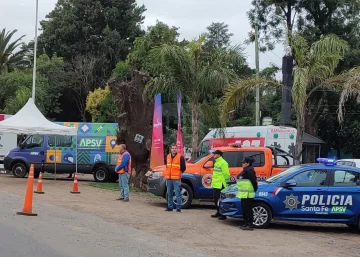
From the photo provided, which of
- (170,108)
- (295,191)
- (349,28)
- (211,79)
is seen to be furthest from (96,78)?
(295,191)

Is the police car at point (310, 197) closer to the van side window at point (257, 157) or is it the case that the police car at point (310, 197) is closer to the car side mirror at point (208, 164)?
the car side mirror at point (208, 164)

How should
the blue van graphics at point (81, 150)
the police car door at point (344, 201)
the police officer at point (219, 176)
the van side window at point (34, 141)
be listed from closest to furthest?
the police car door at point (344, 201), the police officer at point (219, 176), the blue van graphics at point (81, 150), the van side window at point (34, 141)

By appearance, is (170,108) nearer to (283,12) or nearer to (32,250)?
(283,12)

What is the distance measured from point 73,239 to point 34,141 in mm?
16333

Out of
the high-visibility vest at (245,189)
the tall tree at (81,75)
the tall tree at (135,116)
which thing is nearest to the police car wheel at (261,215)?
the high-visibility vest at (245,189)

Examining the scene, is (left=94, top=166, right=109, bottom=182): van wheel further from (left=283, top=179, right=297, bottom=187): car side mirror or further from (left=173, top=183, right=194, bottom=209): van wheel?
(left=283, top=179, right=297, bottom=187): car side mirror

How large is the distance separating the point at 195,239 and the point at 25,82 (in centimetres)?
3620

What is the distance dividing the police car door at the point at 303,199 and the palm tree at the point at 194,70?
7069 mm

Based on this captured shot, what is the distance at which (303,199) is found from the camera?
12.8 metres

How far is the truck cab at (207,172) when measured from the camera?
52.7 feet

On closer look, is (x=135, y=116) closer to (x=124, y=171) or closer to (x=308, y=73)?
(x=124, y=171)

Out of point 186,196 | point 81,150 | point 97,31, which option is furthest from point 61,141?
point 97,31

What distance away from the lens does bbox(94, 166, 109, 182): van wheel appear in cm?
2489

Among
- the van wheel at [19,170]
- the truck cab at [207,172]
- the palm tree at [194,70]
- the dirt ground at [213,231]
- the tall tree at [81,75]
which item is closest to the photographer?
the dirt ground at [213,231]
